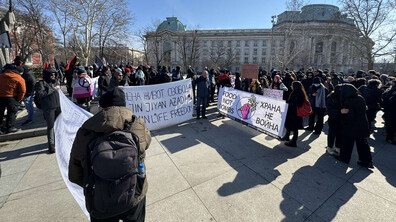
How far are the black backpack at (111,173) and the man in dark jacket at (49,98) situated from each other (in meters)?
3.84

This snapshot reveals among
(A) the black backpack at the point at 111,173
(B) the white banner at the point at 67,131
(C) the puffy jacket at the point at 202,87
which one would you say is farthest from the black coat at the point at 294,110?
(B) the white banner at the point at 67,131

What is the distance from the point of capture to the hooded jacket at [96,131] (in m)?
1.44

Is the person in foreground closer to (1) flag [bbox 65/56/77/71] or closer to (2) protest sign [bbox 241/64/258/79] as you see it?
(2) protest sign [bbox 241/64/258/79]

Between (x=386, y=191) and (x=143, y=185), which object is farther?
(x=386, y=191)

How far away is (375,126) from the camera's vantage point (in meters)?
6.89

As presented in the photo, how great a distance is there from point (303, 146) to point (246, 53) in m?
83.4

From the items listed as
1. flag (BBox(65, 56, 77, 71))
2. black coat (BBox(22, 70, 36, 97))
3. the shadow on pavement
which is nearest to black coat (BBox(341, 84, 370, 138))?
the shadow on pavement

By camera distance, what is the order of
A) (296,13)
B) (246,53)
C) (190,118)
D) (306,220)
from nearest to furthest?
(306,220) < (190,118) < (296,13) < (246,53)

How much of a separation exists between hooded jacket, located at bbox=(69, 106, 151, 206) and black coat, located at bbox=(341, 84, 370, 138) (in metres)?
4.15

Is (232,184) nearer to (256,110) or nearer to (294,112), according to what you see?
(294,112)

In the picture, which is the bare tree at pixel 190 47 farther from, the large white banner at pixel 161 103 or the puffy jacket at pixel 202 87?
the large white banner at pixel 161 103

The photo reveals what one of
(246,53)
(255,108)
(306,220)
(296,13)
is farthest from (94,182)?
(246,53)

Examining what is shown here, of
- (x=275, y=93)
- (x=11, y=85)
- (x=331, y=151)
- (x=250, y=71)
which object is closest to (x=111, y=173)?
(x=331, y=151)

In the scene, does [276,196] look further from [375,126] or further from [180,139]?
[375,126]
